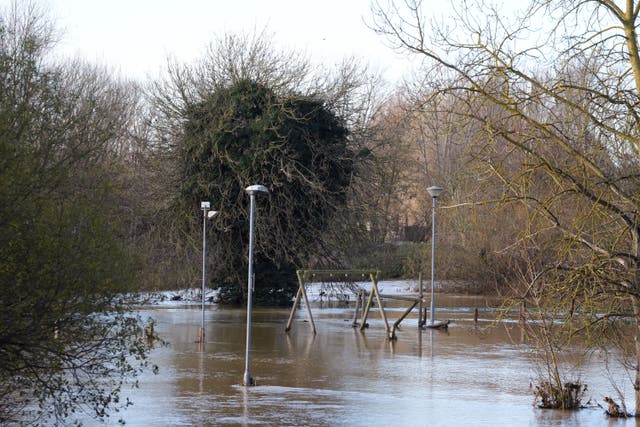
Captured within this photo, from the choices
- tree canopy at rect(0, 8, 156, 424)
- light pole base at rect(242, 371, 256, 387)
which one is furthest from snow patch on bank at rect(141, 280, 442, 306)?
tree canopy at rect(0, 8, 156, 424)

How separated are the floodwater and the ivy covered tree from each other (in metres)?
5.65

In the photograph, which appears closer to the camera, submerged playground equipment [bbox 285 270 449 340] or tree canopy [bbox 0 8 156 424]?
tree canopy [bbox 0 8 156 424]

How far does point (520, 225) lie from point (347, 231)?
6.34m

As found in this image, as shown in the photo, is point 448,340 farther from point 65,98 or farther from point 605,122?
point 65,98

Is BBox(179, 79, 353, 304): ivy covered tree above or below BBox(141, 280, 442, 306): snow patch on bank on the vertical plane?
above

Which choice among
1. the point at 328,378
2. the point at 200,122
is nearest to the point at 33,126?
the point at 328,378

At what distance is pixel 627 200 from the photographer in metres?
12.1

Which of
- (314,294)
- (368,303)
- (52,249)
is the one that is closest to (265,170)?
(368,303)

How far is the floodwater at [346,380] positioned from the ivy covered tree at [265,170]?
5.65 meters

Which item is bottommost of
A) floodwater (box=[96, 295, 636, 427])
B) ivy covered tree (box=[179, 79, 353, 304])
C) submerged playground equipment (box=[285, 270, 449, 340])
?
floodwater (box=[96, 295, 636, 427])

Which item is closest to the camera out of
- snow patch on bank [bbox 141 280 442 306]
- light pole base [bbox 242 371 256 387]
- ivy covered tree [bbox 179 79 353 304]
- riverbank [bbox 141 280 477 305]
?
light pole base [bbox 242 371 256 387]

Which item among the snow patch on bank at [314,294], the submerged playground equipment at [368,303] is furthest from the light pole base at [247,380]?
the snow patch on bank at [314,294]

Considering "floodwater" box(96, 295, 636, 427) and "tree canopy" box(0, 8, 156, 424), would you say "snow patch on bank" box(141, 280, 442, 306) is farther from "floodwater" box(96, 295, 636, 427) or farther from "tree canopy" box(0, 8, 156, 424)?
"tree canopy" box(0, 8, 156, 424)

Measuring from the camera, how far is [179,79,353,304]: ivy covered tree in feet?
105
